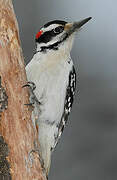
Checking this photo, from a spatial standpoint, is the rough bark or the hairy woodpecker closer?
the rough bark

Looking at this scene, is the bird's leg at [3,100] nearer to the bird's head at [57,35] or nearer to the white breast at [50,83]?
the white breast at [50,83]

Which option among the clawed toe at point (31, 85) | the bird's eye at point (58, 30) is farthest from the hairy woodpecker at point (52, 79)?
the clawed toe at point (31, 85)

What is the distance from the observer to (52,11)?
4027 mm

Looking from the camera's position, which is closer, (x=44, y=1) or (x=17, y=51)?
(x=17, y=51)

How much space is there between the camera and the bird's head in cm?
273

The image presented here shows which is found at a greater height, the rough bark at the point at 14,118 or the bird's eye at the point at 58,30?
the bird's eye at the point at 58,30

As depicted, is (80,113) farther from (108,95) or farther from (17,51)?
(17,51)

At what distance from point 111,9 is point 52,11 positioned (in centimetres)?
57

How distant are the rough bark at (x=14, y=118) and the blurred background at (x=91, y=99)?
59.6 inches

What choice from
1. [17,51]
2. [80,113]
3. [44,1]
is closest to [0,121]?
[17,51]

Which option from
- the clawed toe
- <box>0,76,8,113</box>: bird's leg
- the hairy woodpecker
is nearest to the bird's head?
the hairy woodpecker

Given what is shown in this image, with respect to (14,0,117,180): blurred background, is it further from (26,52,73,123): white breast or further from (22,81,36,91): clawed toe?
(22,81,36,91): clawed toe

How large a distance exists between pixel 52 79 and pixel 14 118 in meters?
0.58

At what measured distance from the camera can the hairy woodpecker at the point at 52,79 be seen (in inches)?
103
